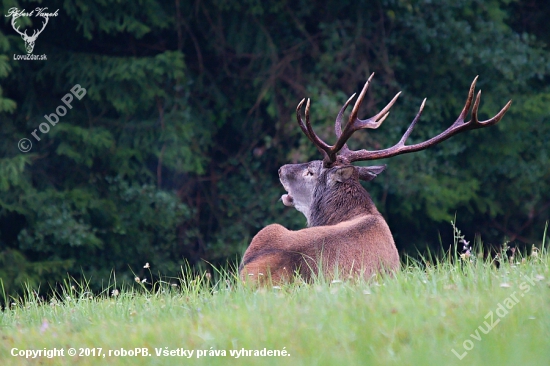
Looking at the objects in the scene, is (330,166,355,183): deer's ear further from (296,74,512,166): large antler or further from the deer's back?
the deer's back

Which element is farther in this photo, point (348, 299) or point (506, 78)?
point (506, 78)

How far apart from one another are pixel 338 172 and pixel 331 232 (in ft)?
4.37

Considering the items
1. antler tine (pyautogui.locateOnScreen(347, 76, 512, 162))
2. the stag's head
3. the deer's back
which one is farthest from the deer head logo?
the deer's back

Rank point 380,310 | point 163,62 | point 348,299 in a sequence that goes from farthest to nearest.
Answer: point 163,62 → point 348,299 → point 380,310

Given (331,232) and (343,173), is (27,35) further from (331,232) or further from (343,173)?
(331,232)

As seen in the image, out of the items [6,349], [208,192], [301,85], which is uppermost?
[301,85]

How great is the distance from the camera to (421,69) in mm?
12766

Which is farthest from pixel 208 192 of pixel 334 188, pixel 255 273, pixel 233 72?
pixel 255 273

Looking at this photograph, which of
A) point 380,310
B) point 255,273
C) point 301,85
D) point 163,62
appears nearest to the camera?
point 380,310

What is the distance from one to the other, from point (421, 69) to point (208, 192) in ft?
12.6

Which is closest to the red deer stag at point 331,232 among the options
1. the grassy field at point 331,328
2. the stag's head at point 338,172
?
the stag's head at point 338,172

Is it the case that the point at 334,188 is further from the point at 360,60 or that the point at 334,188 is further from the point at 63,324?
the point at 360,60

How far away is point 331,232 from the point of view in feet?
15.5

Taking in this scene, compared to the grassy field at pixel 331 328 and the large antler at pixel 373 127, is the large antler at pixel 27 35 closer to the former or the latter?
the large antler at pixel 373 127
